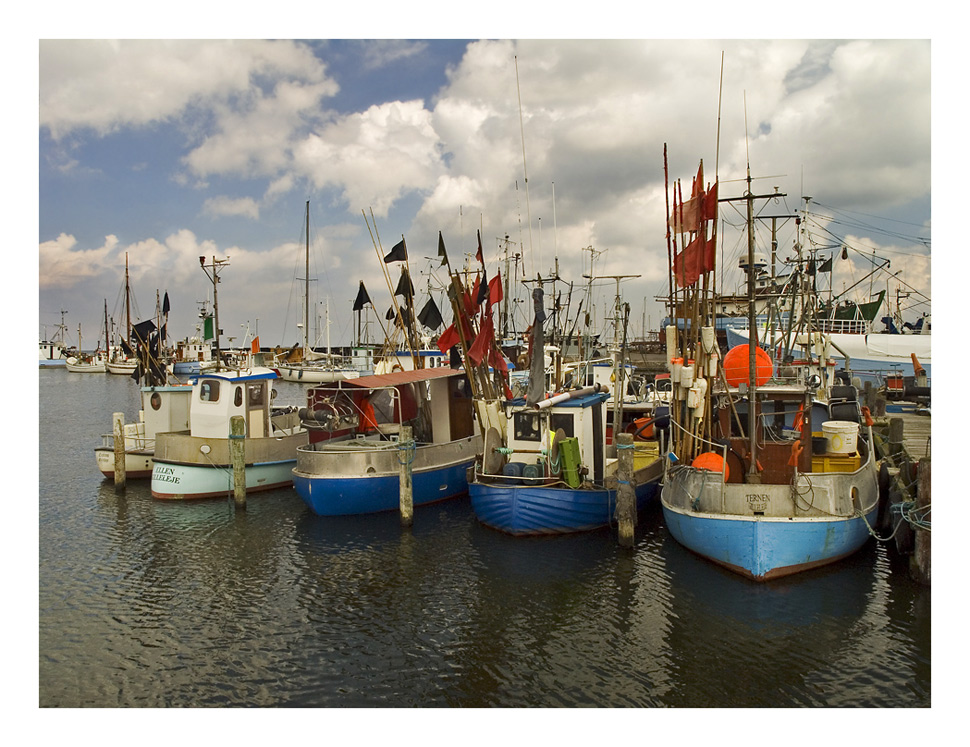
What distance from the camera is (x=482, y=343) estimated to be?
53.6 ft

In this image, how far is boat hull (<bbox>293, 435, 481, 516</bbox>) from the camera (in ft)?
54.7

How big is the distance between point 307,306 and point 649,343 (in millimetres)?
31440

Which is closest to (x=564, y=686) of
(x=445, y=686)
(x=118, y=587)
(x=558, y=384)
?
(x=445, y=686)

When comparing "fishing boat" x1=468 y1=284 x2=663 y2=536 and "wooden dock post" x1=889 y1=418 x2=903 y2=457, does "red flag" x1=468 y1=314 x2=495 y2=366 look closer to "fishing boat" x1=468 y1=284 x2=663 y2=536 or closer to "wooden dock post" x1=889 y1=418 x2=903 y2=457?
"fishing boat" x1=468 y1=284 x2=663 y2=536

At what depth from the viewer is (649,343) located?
6412cm

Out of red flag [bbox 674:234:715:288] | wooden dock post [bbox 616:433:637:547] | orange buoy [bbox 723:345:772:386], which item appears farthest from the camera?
red flag [bbox 674:234:715:288]

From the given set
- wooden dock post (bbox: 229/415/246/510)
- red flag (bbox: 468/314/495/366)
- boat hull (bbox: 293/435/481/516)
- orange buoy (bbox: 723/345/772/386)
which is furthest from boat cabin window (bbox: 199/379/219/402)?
orange buoy (bbox: 723/345/772/386)

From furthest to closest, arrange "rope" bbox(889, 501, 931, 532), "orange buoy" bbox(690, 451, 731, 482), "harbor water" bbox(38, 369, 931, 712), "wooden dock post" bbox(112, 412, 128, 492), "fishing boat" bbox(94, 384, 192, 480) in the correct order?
"fishing boat" bbox(94, 384, 192, 480)
"wooden dock post" bbox(112, 412, 128, 492)
"orange buoy" bbox(690, 451, 731, 482)
"rope" bbox(889, 501, 931, 532)
"harbor water" bbox(38, 369, 931, 712)

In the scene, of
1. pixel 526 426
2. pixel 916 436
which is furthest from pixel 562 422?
pixel 916 436

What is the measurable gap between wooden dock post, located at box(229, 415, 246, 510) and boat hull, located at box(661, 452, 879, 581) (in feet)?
36.8

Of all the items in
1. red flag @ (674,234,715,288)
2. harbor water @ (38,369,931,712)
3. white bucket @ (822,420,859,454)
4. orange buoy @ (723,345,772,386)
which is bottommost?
harbor water @ (38,369,931,712)

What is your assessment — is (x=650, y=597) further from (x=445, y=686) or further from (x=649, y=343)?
(x=649, y=343)

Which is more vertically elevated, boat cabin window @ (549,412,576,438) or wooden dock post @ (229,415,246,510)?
boat cabin window @ (549,412,576,438)

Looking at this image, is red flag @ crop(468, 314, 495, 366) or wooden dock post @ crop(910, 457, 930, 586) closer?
wooden dock post @ crop(910, 457, 930, 586)
